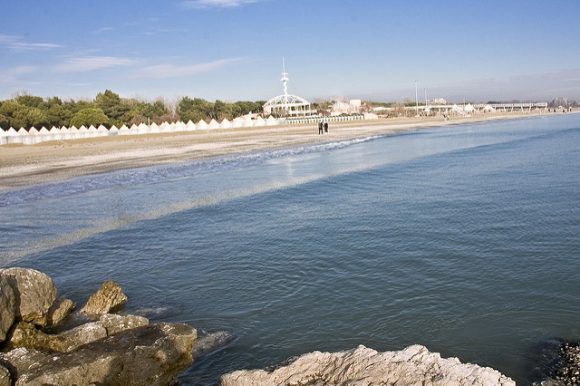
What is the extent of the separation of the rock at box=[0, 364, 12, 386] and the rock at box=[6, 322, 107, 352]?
1046 mm

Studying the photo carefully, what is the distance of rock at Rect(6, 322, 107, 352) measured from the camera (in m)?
6.70

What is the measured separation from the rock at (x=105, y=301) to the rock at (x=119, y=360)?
164cm

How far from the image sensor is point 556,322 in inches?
274

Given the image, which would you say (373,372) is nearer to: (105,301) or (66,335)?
(66,335)

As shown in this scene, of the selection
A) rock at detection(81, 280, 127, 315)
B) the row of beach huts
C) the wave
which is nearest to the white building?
the row of beach huts

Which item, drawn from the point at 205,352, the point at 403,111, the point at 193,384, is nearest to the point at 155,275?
the point at 205,352

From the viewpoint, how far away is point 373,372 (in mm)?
5094

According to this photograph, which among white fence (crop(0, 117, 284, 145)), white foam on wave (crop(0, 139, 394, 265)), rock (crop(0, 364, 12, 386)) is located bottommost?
rock (crop(0, 364, 12, 386))

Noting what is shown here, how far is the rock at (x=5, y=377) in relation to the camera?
5.48 metres

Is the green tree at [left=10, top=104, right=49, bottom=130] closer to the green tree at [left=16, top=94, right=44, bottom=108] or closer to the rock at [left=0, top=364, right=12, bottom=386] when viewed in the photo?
the green tree at [left=16, top=94, right=44, bottom=108]

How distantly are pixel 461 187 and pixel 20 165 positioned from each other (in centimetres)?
2875

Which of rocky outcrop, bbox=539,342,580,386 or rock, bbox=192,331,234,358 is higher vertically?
rocky outcrop, bbox=539,342,580,386

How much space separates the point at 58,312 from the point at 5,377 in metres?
2.58

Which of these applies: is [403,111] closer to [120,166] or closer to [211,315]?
[120,166]
